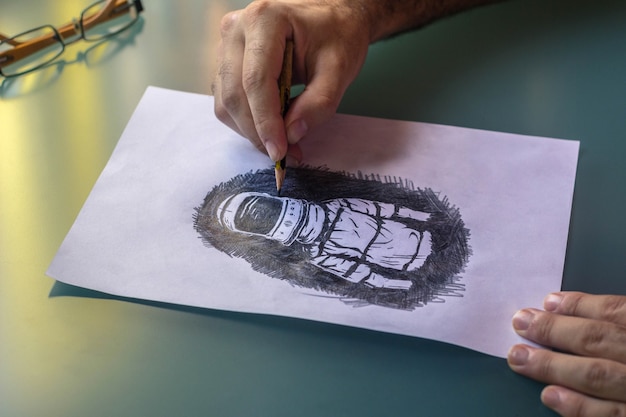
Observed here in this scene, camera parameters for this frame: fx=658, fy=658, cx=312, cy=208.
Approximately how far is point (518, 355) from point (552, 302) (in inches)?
3.4

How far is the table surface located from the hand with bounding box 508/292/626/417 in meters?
0.02

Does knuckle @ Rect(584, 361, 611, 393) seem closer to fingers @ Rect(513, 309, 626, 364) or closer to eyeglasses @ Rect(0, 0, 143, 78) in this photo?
Answer: fingers @ Rect(513, 309, 626, 364)

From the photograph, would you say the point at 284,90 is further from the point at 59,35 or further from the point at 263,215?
the point at 59,35

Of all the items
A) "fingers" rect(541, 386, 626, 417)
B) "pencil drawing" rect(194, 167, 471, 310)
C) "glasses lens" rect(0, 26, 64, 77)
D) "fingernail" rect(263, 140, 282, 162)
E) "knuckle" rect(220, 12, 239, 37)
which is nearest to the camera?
"fingers" rect(541, 386, 626, 417)

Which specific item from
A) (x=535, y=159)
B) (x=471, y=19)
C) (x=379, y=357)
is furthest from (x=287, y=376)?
(x=471, y=19)

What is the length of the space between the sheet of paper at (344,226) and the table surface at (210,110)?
1.0 inches

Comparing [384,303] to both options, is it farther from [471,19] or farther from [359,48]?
[471,19]

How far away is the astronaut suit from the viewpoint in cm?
80

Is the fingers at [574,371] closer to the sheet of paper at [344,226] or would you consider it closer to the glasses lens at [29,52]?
the sheet of paper at [344,226]

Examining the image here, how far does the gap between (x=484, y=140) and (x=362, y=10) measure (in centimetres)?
31

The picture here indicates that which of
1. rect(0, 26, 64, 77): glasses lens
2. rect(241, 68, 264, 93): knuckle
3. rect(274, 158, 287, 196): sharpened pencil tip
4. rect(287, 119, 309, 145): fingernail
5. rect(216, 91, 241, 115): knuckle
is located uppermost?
rect(0, 26, 64, 77): glasses lens

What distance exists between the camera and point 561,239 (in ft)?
2.68

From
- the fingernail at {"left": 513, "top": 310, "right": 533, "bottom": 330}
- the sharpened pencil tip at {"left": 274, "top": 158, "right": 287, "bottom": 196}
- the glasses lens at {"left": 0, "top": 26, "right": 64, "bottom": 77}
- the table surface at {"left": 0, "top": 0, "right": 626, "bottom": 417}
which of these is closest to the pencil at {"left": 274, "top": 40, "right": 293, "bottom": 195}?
the sharpened pencil tip at {"left": 274, "top": 158, "right": 287, "bottom": 196}

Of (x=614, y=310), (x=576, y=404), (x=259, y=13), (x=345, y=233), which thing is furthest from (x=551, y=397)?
(x=259, y=13)
